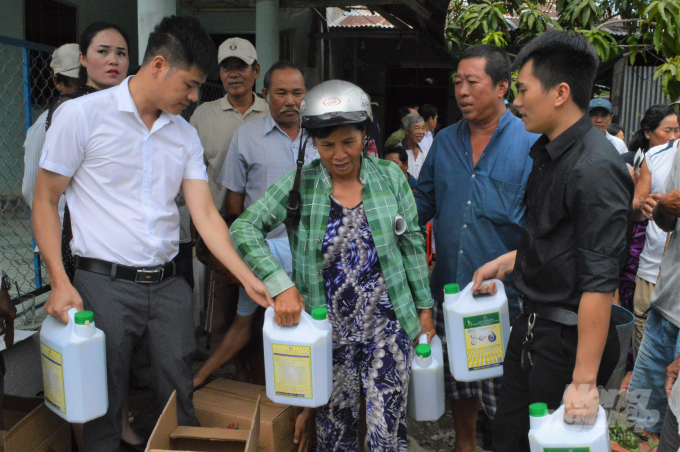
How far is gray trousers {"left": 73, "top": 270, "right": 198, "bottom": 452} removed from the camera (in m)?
2.37

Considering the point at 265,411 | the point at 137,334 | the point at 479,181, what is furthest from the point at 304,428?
the point at 479,181

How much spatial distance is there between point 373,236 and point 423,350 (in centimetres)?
51

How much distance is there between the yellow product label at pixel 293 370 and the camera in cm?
212

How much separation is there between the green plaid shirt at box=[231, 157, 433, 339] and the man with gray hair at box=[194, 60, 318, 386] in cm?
85

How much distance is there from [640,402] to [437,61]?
11789 mm

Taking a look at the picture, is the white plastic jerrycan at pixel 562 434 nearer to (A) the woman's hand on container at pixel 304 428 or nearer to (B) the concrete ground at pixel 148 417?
(A) the woman's hand on container at pixel 304 428

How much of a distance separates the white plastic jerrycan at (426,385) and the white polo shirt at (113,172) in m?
1.17

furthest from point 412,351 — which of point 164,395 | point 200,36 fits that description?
point 200,36

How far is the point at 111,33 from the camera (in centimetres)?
312

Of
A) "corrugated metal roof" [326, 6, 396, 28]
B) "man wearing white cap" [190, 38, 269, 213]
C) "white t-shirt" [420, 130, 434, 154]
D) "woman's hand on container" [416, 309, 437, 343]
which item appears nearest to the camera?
"woman's hand on container" [416, 309, 437, 343]

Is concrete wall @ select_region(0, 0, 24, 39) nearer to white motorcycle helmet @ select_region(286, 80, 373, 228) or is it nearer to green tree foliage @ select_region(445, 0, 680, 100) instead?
green tree foliage @ select_region(445, 0, 680, 100)

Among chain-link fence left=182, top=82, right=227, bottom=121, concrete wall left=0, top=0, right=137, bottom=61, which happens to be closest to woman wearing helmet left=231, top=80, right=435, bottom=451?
chain-link fence left=182, top=82, right=227, bottom=121

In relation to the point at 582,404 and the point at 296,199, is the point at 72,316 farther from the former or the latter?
the point at 582,404

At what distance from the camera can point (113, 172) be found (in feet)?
7.66
